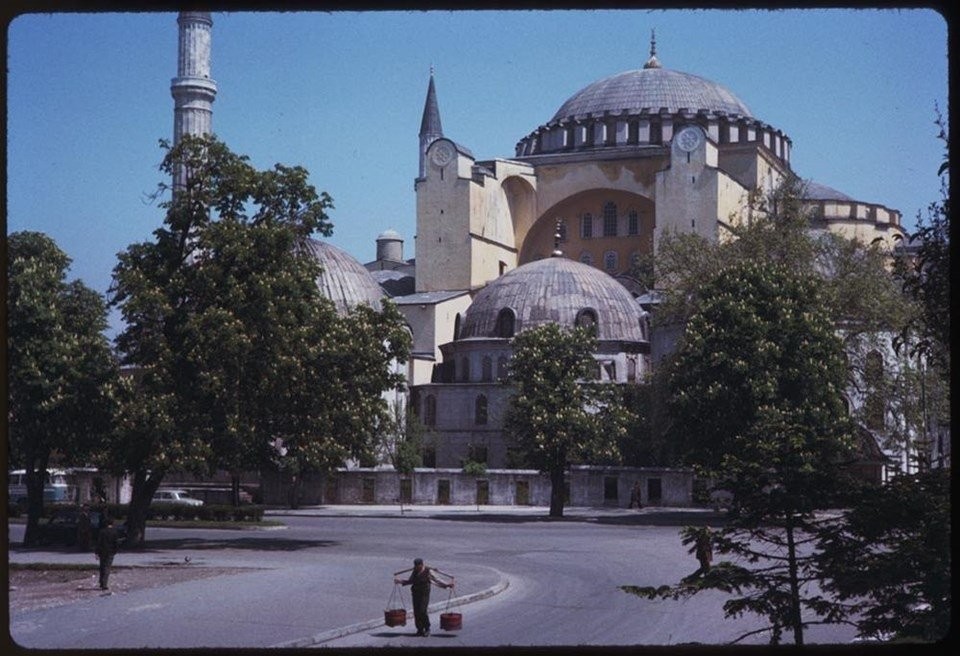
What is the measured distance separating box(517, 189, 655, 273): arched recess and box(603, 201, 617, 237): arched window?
10 cm

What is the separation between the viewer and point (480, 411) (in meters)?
56.1

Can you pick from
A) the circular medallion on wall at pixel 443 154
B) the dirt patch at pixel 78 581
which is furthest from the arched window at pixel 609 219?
the dirt patch at pixel 78 581

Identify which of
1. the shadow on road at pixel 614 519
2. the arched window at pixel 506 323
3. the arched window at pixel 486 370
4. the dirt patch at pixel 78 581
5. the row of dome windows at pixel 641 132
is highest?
the row of dome windows at pixel 641 132

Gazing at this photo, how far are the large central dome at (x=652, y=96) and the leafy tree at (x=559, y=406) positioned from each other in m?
30.4

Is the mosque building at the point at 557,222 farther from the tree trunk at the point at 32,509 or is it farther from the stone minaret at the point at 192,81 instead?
the tree trunk at the point at 32,509

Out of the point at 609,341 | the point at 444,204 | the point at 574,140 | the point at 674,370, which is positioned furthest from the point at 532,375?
the point at 574,140

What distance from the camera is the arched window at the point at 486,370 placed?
56656 mm

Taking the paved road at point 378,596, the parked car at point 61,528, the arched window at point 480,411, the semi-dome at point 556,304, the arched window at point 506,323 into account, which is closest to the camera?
the paved road at point 378,596

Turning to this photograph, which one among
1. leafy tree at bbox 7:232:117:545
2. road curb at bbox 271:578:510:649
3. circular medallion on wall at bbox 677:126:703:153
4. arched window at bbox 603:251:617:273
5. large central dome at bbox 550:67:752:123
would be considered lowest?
road curb at bbox 271:578:510:649

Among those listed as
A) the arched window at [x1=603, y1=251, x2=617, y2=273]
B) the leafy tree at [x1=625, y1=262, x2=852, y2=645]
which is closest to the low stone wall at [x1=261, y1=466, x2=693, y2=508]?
the leafy tree at [x1=625, y1=262, x2=852, y2=645]

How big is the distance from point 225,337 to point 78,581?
258 inches

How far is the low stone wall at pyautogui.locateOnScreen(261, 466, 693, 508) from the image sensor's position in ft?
144

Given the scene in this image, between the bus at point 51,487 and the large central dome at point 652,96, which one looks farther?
the large central dome at point 652,96

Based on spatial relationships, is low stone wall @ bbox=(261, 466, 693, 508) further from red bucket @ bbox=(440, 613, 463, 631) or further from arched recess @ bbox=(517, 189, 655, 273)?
red bucket @ bbox=(440, 613, 463, 631)
